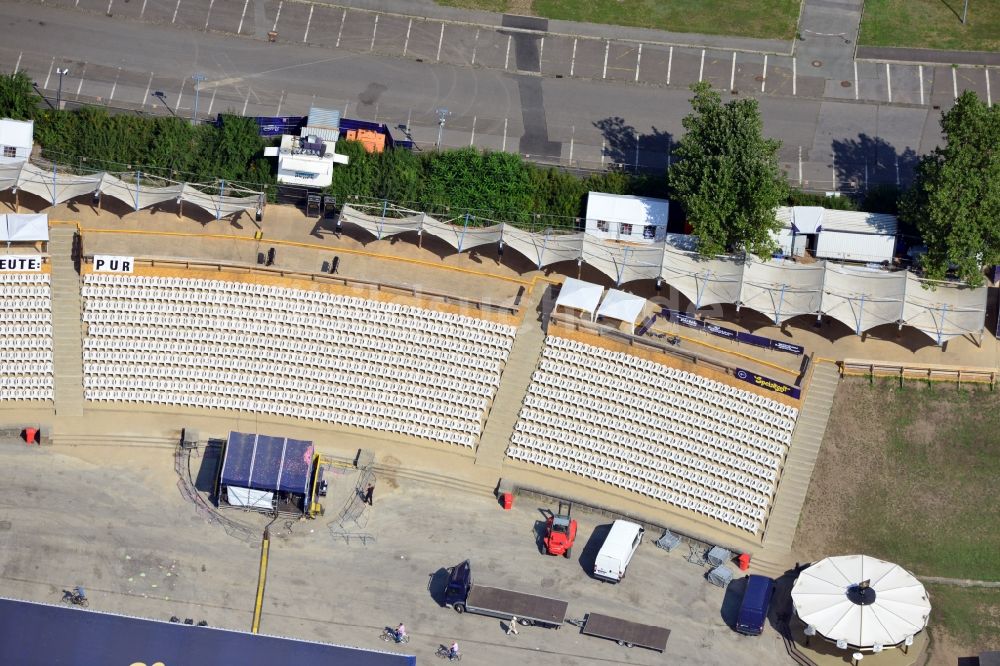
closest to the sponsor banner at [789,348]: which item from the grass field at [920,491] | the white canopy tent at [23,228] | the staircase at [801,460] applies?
the staircase at [801,460]

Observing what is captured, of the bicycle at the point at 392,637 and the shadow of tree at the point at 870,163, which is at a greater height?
the shadow of tree at the point at 870,163

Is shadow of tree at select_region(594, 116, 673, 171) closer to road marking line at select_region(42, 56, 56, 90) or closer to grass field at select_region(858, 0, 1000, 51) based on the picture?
grass field at select_region(858, 0, 1000, 51)

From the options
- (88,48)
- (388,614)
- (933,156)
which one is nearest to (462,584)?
(388,614)

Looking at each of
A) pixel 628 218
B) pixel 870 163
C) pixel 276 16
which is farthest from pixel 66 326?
pixel 870 163

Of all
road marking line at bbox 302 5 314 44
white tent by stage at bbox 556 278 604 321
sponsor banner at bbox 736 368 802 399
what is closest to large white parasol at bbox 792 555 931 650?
sponsor banner at bbox 736 368 802 399

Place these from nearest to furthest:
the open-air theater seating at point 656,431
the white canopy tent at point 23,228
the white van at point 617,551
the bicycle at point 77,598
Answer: the bicycle at point 77,598
the white van at point 617,551
the open-air theater seating at point 656,431
the white canopy tent at point 23,228

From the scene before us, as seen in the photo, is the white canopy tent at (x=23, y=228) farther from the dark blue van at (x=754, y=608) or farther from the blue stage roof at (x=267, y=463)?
the dark blue van at (x=754, y=608)
